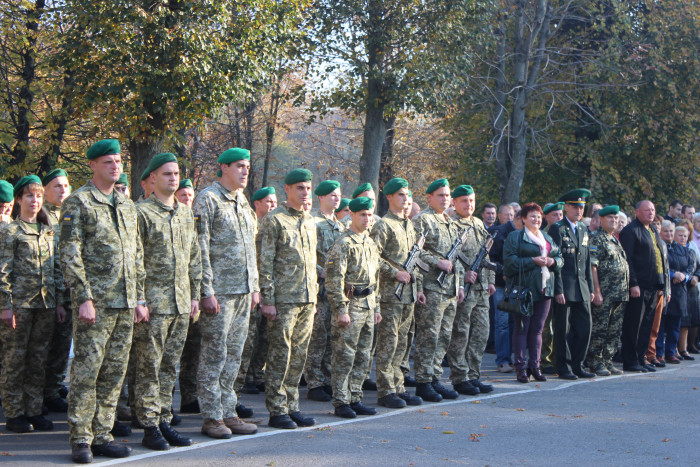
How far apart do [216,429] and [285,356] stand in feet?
2.86

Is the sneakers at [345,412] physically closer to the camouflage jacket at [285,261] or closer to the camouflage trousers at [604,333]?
the camouflage jacket at [285,261]

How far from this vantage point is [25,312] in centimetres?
734

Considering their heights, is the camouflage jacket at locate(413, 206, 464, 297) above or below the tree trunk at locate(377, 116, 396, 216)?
below

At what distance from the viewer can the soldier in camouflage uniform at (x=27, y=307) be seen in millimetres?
7152

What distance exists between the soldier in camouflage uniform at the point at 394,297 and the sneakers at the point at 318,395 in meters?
0.72

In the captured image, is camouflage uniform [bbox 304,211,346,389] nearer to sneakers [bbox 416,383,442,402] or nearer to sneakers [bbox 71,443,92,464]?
sneakers [bbox 416,383,442,402]

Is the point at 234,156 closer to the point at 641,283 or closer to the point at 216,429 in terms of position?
the point at 216,429

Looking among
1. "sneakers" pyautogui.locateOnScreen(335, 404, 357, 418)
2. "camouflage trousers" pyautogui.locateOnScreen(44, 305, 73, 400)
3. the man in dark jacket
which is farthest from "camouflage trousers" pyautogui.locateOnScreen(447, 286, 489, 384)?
"camouflage trousers" pyautogui.locateOnScreen(44, 305, 73, 400)

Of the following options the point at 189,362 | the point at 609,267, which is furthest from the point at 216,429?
the point at 609,267

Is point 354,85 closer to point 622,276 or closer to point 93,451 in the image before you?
point 622,276

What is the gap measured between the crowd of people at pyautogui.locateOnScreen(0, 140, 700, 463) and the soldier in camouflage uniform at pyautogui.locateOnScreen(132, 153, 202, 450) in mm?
15

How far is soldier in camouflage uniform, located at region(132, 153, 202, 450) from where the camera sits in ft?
21.2

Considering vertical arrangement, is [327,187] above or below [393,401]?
above

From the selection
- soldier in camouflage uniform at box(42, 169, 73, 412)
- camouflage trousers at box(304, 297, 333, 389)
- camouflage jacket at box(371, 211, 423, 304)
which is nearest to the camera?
soldier in camouflage uniform at box(42, 169, 73, 412)
